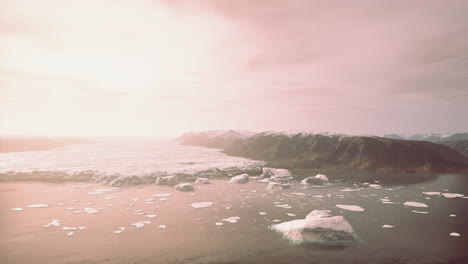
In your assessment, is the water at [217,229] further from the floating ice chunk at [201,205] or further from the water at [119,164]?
the water at [119,164]

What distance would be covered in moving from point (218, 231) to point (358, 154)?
10580 centimetres

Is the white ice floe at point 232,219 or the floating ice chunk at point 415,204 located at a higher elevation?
the floating ice chunk at point 415,204

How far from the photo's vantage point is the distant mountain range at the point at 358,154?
3959 inches

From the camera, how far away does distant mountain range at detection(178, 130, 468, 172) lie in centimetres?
10056

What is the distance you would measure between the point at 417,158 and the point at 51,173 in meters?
140

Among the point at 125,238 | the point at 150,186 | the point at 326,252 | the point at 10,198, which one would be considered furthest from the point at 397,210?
the point at 10,198

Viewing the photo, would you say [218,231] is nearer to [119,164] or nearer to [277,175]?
[277,175]

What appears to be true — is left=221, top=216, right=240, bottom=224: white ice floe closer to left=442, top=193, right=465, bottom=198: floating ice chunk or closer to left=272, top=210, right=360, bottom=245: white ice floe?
left=272, top=210, right=360, bottom=245: white ice floe

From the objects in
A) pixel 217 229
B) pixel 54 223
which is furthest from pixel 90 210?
pixel 217 229

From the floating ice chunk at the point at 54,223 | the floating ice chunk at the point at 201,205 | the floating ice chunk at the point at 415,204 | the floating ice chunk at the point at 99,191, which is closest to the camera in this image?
the floating ice chunk at the point at 54,223

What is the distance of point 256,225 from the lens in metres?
32.9

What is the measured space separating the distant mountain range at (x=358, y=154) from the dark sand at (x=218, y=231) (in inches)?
2294

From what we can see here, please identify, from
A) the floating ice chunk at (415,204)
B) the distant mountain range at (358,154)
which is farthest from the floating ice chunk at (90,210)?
the distant mountain range at (358,154)

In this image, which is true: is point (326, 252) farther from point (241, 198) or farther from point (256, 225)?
point (241, 198)
